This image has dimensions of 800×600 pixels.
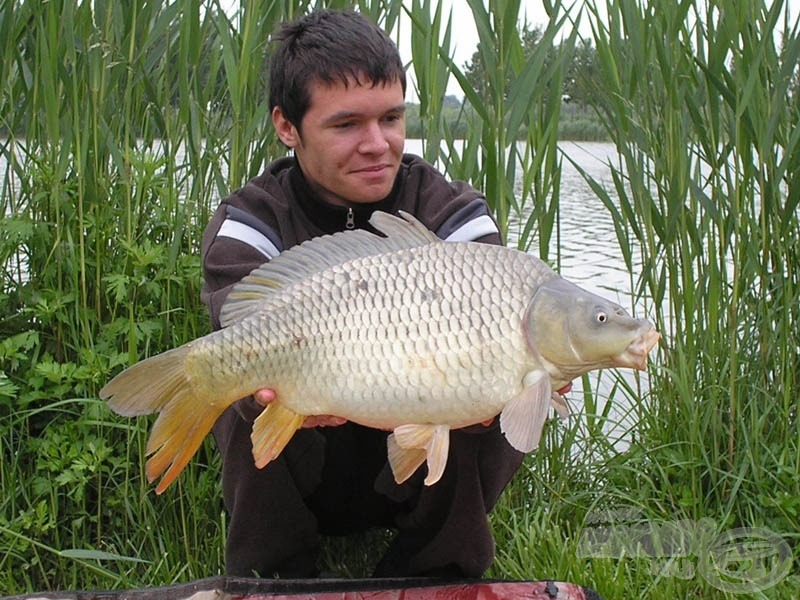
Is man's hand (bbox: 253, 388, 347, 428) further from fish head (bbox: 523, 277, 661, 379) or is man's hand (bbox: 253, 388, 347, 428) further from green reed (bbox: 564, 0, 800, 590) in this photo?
green reed (bbox: 564, 0, 800, 590)

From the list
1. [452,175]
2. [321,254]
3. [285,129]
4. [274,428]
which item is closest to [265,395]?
[274,428]

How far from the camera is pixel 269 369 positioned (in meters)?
1.35

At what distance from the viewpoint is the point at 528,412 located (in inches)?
48.4

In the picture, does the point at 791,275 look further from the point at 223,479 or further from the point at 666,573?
the point at 223,479

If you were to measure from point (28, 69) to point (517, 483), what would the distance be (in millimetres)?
1243

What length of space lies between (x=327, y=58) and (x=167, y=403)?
2.11 feet

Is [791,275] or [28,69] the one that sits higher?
[28,69]

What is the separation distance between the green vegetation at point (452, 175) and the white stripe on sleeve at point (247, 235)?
29 centimetres

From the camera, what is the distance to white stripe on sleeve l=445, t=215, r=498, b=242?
168 cm

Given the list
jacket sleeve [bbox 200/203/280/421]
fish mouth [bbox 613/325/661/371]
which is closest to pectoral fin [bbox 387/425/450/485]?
fish mouth [bbox 613/325/661/371]

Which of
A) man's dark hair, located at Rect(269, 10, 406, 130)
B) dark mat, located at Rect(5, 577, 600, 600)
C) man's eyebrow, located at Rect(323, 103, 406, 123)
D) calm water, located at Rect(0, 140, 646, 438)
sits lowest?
calm water, located at Rect(0, 140, 646, 438)

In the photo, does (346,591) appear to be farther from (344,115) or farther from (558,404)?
(344,115)

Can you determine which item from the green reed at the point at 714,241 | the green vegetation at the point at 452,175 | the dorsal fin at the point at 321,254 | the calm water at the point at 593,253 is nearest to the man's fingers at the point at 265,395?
the dorsal fin at the point at 321,254

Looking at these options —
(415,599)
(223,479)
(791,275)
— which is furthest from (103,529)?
(791,275)
